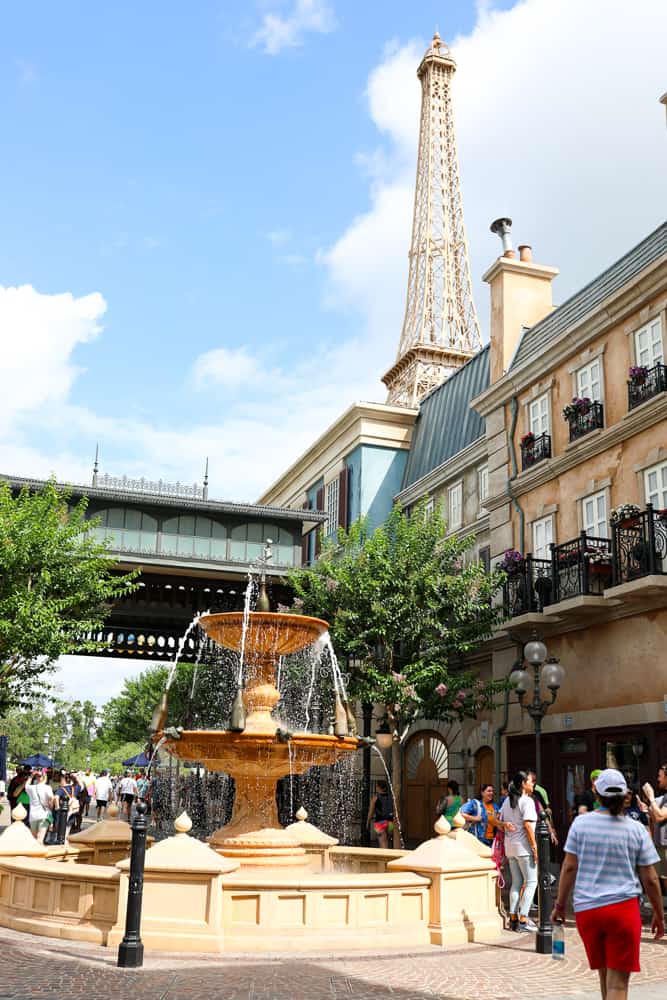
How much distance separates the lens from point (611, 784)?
255 inches

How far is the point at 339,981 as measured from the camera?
8812 millimetres

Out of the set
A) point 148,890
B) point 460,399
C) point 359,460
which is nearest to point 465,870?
point 148,890

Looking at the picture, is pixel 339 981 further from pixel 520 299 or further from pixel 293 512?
pixel 293 512

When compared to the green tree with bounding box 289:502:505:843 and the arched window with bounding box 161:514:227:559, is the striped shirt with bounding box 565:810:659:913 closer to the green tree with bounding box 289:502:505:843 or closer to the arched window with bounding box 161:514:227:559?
the green tree with bounding box 289:502:505:843

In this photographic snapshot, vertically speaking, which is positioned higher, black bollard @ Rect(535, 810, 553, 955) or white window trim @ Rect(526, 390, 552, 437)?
white window trim @ Rect(526, 390, 552, 437)

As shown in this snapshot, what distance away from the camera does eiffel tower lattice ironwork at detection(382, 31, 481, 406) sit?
8350 cm

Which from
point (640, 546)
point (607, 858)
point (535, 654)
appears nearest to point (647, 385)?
point (640, 546)

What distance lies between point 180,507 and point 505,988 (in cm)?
2752

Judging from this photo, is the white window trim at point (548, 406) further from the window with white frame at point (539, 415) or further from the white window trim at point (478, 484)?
the white window trim at point (478, 484)

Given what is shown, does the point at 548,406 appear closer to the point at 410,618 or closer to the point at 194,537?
the point at 410,618

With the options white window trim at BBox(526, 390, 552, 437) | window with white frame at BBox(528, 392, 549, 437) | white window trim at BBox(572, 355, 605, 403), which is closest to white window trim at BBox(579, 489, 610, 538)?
white window trim at BBox(572, 355, 605, 403)

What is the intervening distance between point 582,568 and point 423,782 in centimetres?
1130

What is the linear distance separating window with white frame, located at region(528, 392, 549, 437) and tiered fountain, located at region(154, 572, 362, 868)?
12.3 meters

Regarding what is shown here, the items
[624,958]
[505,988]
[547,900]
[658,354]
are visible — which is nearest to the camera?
[624,958]
